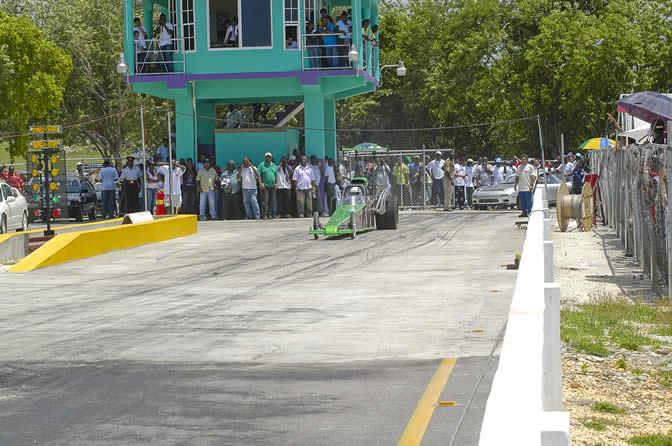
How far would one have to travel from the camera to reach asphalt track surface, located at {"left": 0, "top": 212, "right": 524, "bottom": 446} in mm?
6305

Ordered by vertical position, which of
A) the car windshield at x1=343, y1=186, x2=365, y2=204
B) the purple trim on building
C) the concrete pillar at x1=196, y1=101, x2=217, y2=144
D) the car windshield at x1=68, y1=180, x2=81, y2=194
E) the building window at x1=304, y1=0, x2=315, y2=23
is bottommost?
the car windshield at x1=343, y1=186, x2=365, y2=204

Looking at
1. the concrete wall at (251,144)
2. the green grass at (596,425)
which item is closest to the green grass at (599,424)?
the green grass at (596,425)

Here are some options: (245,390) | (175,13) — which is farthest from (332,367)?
(175,13)

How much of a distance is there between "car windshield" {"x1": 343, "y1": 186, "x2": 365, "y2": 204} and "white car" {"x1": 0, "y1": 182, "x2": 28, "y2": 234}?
340 inches

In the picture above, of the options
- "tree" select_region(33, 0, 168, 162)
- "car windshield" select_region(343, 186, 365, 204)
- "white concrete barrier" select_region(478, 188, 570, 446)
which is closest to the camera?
"white concrete barrier" select_region(478, 188, 570, 446)

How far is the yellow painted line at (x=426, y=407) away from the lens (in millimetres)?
5916

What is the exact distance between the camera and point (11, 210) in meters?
25.8

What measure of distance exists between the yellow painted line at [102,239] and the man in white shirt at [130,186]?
7.63 meters

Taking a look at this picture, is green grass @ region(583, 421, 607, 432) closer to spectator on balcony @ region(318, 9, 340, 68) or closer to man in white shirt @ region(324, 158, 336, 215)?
man in white shirt @ region(324, 158, 336, 215)

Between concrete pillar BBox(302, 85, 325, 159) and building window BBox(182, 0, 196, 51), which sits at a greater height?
building window BBox(182, 0, 196, 51)

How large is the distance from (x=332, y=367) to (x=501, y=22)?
4715 cm

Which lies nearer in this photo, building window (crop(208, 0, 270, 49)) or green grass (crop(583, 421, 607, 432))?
green grass (crop(583, 421, 607, 432))

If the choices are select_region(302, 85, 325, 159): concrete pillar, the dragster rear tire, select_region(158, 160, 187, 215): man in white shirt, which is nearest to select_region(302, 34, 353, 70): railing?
select_region(302, 85, 325, 159): concrete pillar

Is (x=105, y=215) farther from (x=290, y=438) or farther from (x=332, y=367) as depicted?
(x=290, y=438)
